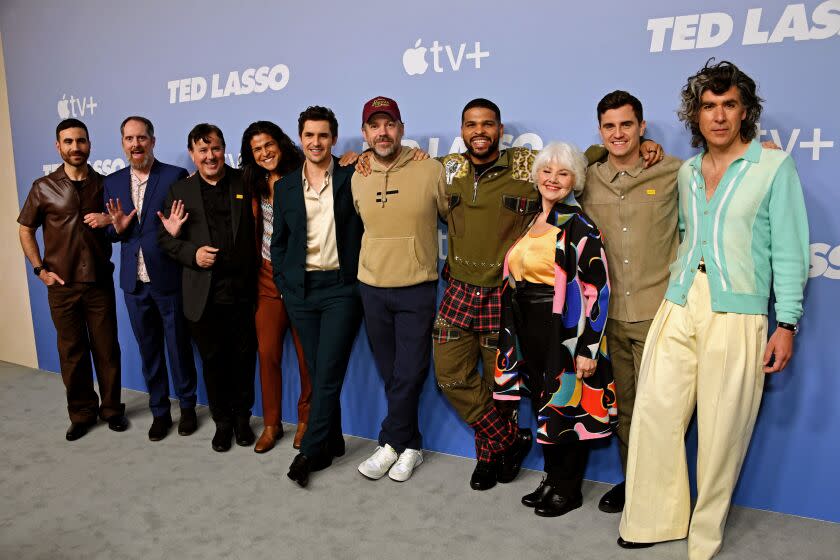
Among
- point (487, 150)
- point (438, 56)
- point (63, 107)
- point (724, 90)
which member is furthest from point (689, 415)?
point (63, 107)

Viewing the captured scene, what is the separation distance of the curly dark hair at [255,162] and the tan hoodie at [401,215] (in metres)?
0.60

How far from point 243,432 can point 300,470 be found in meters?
0.62

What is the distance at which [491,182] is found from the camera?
8.81 ft

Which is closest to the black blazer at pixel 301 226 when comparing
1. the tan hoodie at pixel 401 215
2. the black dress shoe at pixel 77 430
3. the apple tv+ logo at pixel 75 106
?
the tan hoodie at pixel 401 215

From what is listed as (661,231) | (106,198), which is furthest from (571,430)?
(106,198)

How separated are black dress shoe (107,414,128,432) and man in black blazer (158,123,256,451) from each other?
82cm

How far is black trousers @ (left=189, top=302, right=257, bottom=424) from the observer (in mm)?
3283

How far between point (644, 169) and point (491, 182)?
0.61 metres

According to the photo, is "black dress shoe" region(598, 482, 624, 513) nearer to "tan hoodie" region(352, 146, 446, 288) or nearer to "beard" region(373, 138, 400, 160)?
"tan hoodie" region(352, 146, 446, 288)

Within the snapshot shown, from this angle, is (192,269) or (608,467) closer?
(608,467)

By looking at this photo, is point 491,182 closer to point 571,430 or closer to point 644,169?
point 644,169

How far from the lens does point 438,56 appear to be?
3047 mm

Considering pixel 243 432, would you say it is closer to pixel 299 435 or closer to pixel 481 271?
pixel 299 435

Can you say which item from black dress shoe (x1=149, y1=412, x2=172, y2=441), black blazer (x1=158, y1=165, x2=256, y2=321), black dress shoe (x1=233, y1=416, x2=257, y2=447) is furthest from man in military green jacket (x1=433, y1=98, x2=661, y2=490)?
black dress shoe (x1=149, y1=412, x2=172, y2=441)
